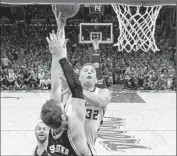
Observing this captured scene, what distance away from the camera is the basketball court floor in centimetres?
595

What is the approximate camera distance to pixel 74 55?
59.5 feet

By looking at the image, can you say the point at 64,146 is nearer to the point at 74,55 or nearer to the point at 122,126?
the point at 122,126

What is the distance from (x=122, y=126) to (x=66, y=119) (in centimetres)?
562

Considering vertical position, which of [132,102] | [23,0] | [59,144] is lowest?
[132,102]

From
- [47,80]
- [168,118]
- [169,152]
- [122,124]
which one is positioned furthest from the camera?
[47,80]

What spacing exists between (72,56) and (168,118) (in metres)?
9.87

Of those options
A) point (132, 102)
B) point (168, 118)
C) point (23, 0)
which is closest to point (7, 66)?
point (132, 102)

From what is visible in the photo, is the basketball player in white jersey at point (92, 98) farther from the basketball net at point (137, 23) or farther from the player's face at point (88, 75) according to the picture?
the basketball net at point (137, 23)

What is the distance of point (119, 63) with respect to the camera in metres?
16.9

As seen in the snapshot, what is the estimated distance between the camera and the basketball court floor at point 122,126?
5945 millimetres

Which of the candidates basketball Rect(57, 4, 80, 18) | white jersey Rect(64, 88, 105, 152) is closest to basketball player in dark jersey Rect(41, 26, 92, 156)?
basketball Rect(57, 4, 80, 18)

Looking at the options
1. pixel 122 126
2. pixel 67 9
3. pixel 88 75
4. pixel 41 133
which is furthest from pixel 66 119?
pixel 122 126

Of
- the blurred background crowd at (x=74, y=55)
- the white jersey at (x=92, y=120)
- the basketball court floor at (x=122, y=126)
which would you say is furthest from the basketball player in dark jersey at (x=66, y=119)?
the blurred background crowd at (x=74, y=55)

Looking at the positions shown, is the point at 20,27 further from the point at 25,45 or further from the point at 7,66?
the point at 7,66
